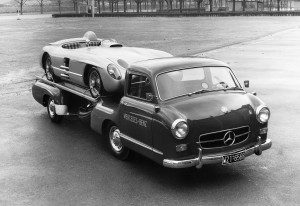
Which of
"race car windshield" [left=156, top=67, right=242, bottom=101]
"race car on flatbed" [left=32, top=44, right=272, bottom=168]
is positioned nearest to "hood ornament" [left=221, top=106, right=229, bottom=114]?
"race car on flatbed" [left=32, top=44, right=272, bottom=168]

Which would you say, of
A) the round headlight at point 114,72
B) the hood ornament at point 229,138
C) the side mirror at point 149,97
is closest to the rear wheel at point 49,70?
the round headlight at point 114,72

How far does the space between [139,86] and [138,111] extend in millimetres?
481

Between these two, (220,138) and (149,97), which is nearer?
(220,138)

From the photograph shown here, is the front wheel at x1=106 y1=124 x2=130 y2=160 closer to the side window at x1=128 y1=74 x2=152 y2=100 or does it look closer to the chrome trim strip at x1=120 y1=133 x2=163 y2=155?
the chrome trim strip at x1=120 y1=133 x2=163 y2=155

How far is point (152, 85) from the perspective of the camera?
21.2 ft

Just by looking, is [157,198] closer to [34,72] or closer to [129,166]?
[129,166]

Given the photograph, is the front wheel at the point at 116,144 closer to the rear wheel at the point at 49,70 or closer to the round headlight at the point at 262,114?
the round headlight at the point at 262,114

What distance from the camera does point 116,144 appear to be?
7.22 metres

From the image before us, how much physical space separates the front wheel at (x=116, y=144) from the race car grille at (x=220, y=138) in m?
1.45

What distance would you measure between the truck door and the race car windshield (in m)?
0.22

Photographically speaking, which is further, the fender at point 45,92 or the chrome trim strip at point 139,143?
the fender at point 45,92

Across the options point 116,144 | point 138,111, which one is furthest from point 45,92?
point 138,111

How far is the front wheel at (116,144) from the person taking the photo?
23.0ft

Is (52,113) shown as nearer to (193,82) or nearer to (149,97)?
(149,97)
